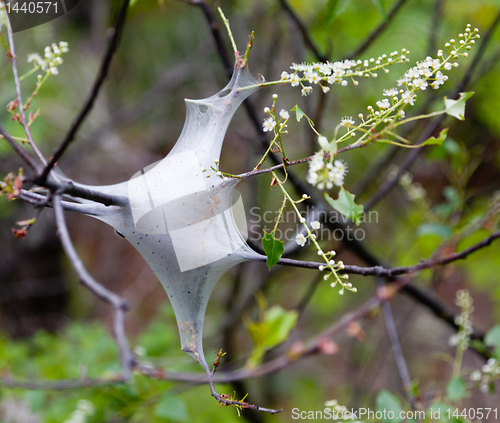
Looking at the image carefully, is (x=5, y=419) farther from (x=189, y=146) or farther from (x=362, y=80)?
(x=362, y=80)

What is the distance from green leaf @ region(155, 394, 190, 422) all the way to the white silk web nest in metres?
0.94

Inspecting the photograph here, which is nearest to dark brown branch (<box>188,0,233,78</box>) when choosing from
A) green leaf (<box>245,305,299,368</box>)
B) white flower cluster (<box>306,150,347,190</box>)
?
white flower cluster (<box>306,150,347,190</box>)

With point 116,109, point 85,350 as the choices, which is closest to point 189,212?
point 85,350

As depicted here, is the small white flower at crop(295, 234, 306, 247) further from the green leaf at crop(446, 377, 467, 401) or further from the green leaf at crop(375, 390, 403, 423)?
the green leaf at crop(446, 377, 467, 401)

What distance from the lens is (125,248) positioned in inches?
225

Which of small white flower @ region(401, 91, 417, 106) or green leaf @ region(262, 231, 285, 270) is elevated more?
small white flower @ region(401, 91, 417, 106)

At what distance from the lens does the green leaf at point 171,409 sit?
1.83 metres

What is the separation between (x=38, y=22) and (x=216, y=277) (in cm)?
324

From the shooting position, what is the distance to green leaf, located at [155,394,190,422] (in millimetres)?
1825

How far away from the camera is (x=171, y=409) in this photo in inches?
73.0

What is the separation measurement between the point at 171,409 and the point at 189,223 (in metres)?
1.26

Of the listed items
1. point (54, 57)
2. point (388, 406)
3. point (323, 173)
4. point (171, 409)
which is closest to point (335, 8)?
point (323, 173)

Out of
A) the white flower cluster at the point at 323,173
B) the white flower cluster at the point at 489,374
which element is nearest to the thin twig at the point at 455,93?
the white flower cluster at the point at 489,374

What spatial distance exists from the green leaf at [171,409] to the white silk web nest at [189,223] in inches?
36.8
